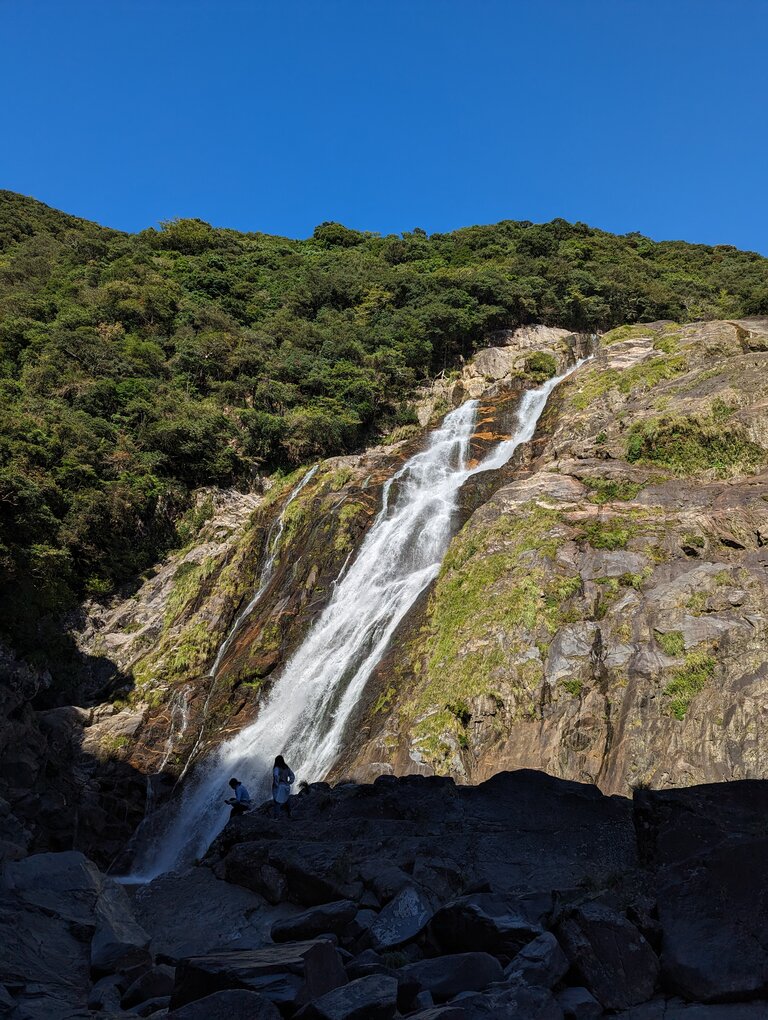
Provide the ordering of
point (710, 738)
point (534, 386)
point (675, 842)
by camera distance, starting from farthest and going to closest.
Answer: point (534, 386)
point (710, 738)
point (675, 842)

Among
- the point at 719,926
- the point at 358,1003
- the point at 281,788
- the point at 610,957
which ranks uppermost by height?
the point at 358,1003

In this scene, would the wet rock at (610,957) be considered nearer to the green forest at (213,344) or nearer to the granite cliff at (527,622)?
the granite cliff at (527,622)

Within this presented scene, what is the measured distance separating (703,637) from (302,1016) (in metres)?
13.6

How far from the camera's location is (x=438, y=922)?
7.04 meters

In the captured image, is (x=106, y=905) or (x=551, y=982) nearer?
(x=551, y=982)

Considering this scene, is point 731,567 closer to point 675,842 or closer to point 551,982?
point 675,842

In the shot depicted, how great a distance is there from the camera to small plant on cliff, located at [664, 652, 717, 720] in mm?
15078

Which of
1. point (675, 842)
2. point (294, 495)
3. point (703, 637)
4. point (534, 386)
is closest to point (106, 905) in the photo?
point (675, 842)

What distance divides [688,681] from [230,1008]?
1318cm

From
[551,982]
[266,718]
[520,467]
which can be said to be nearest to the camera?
[551,982]

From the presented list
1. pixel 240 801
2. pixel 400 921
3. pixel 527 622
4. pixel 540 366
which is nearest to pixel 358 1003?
pixel 400 921

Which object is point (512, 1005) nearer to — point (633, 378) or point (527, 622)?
point (527, 622)

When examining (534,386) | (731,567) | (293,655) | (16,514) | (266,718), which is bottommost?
(266,718)

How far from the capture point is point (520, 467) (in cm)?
2809
